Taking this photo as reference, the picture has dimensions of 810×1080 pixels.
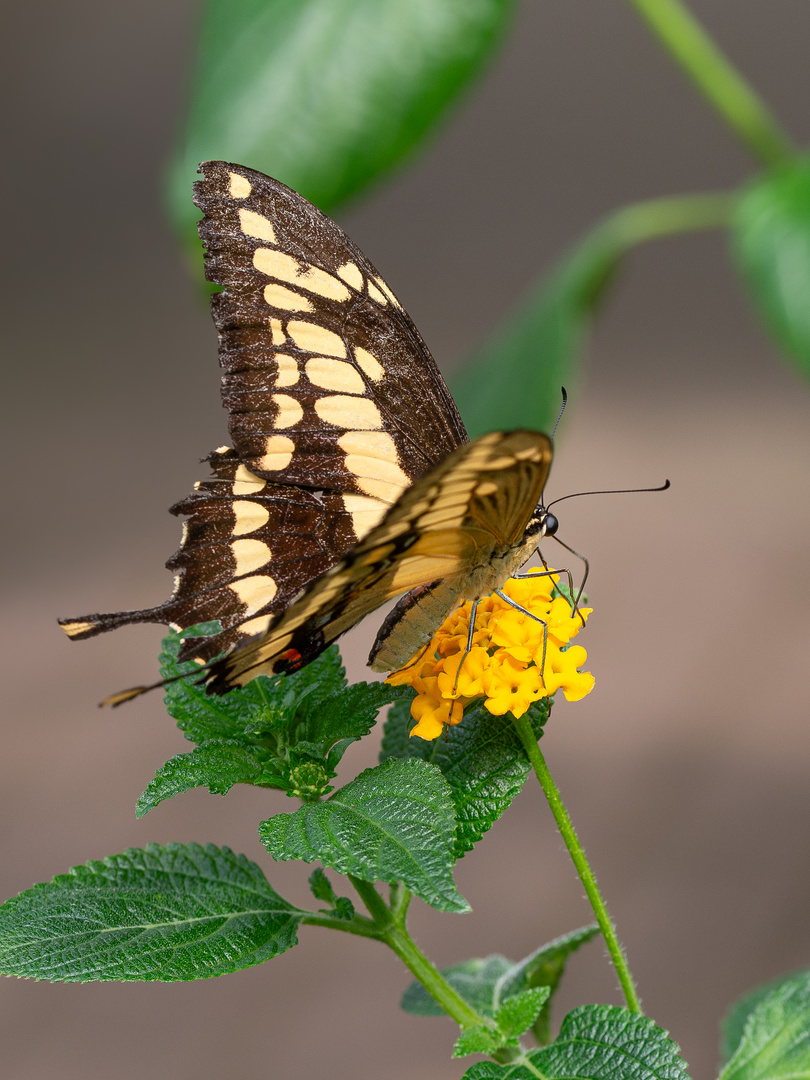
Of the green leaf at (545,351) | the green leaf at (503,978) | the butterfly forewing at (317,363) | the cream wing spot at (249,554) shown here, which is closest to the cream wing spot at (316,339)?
the butterfly forewing at (317,363)

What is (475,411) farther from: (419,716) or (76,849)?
(76,849)

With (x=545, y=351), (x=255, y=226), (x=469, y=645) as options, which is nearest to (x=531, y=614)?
(x=469, y=645)

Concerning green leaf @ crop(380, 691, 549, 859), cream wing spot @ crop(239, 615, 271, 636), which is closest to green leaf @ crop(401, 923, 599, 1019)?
green leaf @ crop(380, 691, 549, 859)

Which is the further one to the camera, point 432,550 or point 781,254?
point 781,254

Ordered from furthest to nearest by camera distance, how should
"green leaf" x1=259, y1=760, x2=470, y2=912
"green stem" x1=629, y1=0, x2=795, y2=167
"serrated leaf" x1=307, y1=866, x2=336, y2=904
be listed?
"green stem" x1=629, y1=0, x2=795, y2=167
"serrated leaf" x1=307, y1=866, x2=336, y2=904
"green leaf" x1=259, y1=760, x2=470, y2=912

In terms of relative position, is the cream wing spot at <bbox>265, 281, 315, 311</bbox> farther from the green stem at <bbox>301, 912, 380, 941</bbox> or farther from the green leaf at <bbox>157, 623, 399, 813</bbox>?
the green stem at <bbox>301, 912, 380, 941</bbox>

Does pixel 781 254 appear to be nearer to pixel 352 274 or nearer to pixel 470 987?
pixel 352 274
